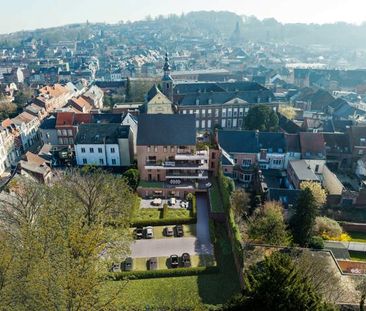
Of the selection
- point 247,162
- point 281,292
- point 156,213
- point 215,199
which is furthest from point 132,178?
point 281,292

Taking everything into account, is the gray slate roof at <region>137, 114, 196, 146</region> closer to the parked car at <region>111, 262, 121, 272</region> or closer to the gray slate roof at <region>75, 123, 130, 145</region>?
the gray slate roof at <region>75, 123, 130, 145</region>

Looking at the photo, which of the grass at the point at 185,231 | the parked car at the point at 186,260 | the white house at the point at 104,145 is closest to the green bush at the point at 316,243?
the parked car at the point at 186,260

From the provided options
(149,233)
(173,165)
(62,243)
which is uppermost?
(62,243)

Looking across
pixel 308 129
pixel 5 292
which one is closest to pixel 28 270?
pixel 5 292

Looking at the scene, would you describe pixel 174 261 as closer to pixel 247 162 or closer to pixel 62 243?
pixel 62 243

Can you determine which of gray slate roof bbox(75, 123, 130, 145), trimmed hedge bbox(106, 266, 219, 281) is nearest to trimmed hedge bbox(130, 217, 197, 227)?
trimmed hedge bbox(106, 266, 219, 281)

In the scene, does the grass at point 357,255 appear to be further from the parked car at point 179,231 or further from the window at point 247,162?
the window at point 247,162

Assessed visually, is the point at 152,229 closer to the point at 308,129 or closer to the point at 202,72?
the point at 308,129
